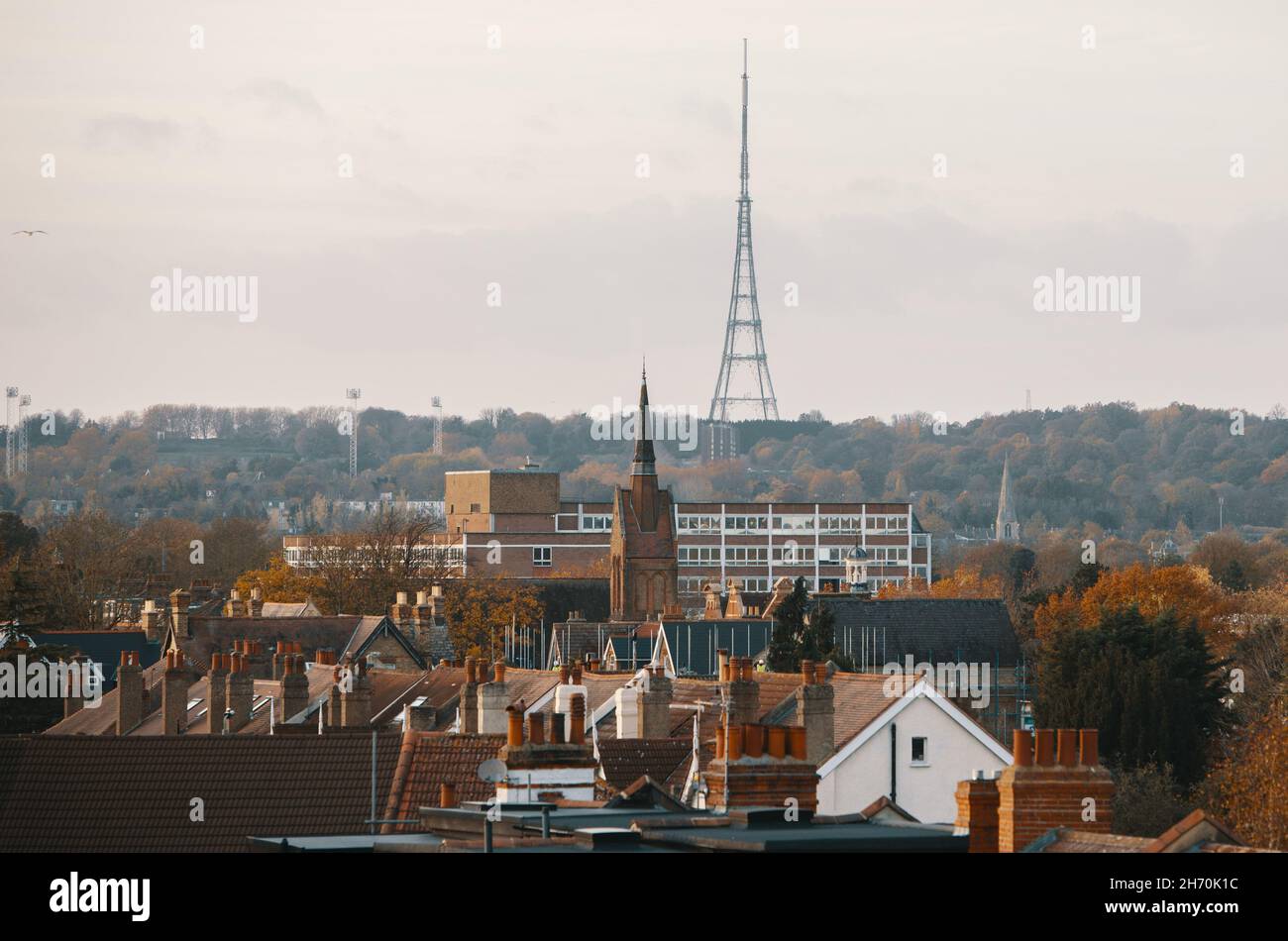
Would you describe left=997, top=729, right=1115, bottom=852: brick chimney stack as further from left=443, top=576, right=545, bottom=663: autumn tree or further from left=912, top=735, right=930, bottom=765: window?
left=443, top=576, right=545, bottom=663: autumn tree

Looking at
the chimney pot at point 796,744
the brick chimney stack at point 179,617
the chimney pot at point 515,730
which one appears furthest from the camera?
the brick chimney stack at point 179,617

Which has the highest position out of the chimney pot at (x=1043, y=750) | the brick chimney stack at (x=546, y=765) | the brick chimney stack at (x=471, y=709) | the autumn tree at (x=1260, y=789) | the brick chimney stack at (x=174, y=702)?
the chimney pot at (x=1043, y=750)

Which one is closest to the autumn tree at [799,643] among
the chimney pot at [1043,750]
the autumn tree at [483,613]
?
the autumn tree at [483,613]

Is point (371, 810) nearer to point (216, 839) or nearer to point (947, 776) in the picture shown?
point (216, 839)

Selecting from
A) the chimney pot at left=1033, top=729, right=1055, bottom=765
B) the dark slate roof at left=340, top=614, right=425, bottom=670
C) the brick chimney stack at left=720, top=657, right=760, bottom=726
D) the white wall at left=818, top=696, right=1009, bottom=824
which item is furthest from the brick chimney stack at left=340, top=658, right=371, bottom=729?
the dark slate roof at left=340, top=614, right=425, bottom=670

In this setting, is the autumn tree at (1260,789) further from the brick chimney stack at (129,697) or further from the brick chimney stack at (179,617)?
the brick chimney stack at (179,617)
